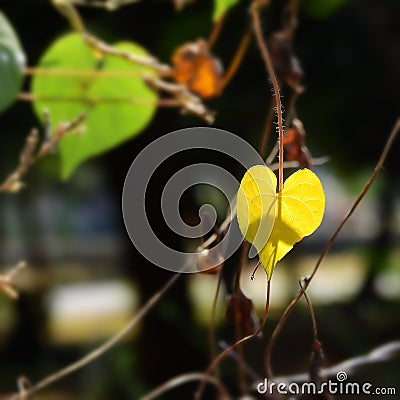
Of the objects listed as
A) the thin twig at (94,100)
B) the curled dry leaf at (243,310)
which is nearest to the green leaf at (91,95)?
the thin twig at (94,100)

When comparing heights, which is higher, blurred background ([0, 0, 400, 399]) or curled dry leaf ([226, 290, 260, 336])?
curled dry leaf ([226, 290, 260, 336])

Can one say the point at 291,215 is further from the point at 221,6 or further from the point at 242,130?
the point at 242,130

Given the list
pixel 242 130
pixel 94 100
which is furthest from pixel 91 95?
pixel 242 130

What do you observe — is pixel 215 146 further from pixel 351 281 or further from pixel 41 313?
pixel 351 281

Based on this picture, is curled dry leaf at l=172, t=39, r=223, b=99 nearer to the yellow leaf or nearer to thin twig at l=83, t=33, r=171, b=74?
thin twig at l=83, t=33, r=171, b=74

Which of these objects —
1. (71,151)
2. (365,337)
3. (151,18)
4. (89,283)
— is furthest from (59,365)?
(89,283)

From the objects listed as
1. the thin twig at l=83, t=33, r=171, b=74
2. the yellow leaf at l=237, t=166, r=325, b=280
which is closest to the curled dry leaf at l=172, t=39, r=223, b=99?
the thin twig at l=83, t=33, r=171, b=74
